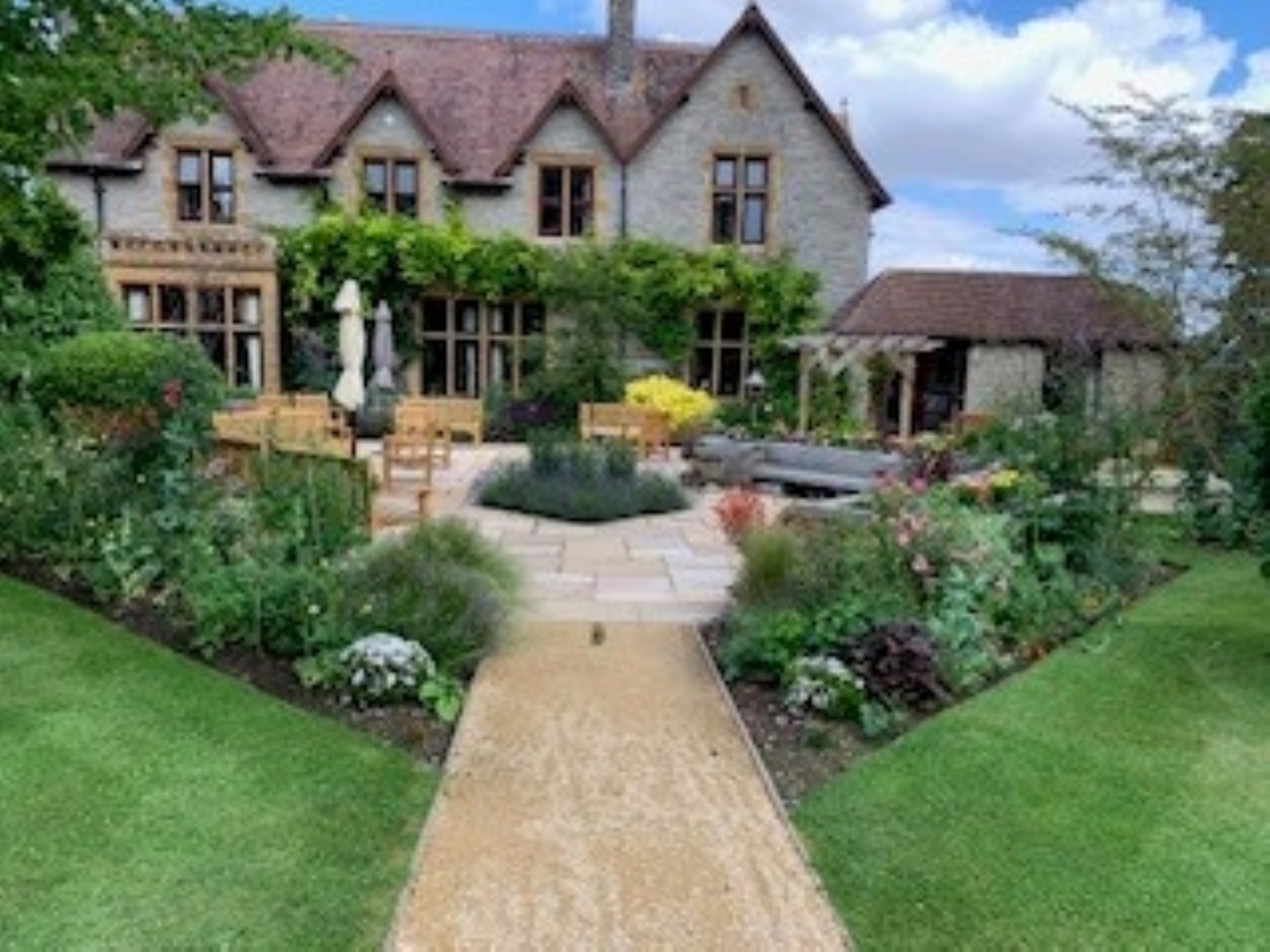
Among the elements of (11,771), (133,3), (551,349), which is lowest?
(11,771)

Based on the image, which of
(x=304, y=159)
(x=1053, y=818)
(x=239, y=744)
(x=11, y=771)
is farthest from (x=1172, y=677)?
(x=304, y=159)

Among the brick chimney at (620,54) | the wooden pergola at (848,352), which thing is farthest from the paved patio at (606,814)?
the brick chimney at (620,54)

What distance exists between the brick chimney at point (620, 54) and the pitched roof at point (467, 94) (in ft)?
0.43

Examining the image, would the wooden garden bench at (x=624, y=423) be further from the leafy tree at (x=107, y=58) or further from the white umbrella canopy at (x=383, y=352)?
the leafy tree at (x=107, y=58)

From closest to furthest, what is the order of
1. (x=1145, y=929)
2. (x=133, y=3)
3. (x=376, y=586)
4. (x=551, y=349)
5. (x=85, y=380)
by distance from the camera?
(x=1145, y=929), (x=133, y=3), (x=376, y=586), (x=85, y=380), (x=551, y=349)

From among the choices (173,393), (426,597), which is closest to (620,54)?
(173,393)

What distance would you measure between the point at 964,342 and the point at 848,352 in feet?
12.2

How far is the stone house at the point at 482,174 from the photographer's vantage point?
20.8m

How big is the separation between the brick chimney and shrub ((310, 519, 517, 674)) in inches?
692

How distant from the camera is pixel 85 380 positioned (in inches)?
554

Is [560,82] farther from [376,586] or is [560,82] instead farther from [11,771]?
[11,771]

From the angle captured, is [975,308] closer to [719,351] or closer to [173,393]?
[719,351]

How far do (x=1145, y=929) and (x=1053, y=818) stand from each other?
0.85 meters

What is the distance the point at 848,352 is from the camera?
751 inches
